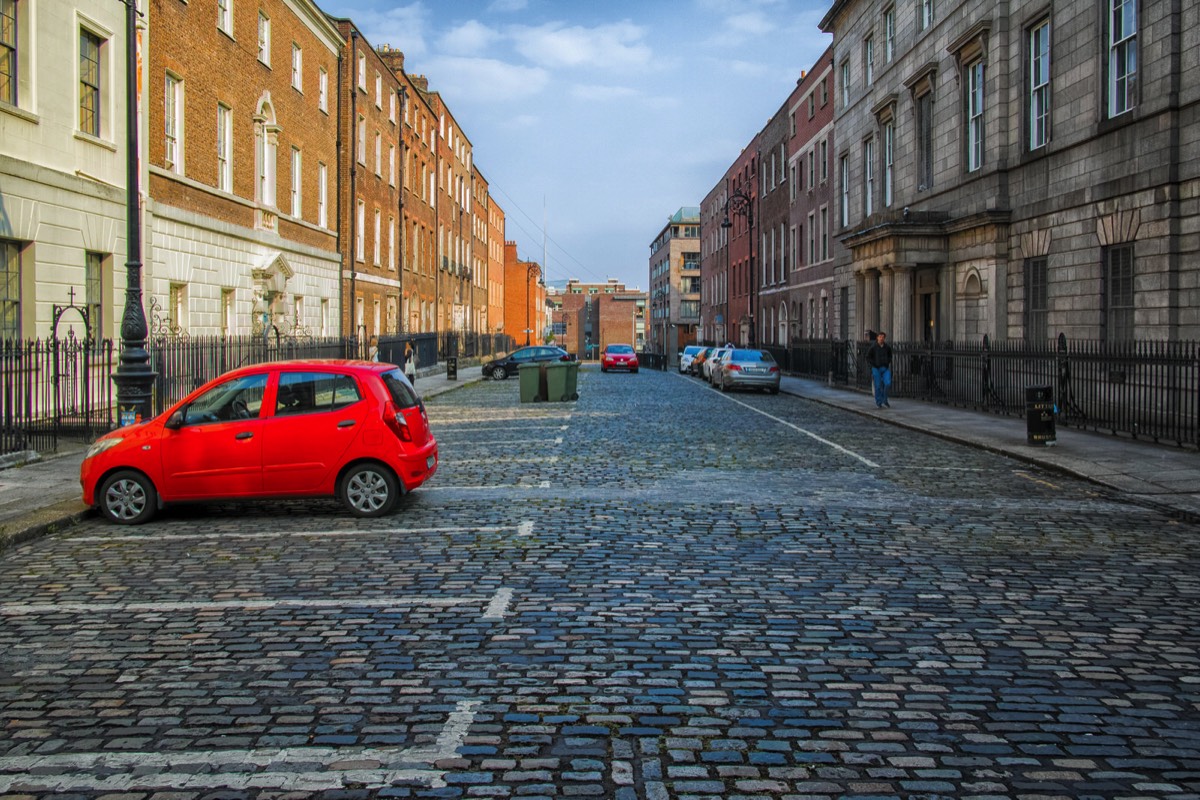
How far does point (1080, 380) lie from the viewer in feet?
62.5

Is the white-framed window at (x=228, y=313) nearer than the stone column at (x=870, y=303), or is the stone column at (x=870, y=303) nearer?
the white-framed window at (x=228, y=313)

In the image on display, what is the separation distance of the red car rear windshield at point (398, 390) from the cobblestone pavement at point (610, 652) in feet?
Result: 3.62

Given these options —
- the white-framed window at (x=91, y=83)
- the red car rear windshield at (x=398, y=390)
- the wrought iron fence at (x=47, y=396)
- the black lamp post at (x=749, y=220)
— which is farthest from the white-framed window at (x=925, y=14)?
the red car rear windshield at (x=398, y=390)

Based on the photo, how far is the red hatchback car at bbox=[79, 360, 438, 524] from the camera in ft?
32.6

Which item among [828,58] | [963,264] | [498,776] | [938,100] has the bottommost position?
[498,776]

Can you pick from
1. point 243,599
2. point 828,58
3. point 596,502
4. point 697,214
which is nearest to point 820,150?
point 828,58

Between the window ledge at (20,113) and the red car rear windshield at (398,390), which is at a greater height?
the window ledge at (20,113)

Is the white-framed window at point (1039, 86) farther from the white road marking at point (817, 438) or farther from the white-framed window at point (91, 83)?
the white-framed window at point (91, 83)

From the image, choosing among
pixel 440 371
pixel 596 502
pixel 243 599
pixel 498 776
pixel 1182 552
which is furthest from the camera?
pixel 440 371

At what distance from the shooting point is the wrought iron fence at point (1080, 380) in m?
15.9

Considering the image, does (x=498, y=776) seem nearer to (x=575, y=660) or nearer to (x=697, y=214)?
(x=575, y=660)

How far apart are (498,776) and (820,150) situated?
4506cm

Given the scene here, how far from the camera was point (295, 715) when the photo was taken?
461 centimetres

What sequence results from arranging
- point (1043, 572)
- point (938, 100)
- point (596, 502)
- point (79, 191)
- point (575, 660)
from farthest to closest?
point (938, 100)
point (79, 191)
point (596, 502)
point (1043, 572)
point (575, 660)
